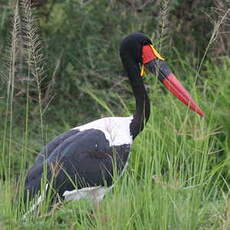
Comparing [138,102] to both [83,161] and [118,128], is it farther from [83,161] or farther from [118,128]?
[83,161]

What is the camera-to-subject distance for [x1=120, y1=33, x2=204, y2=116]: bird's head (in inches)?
202

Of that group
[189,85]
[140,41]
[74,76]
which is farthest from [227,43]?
[140,41]

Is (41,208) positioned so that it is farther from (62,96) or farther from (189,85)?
(62,96)

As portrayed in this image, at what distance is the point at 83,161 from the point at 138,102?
0.63m

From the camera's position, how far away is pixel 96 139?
4.85 meters

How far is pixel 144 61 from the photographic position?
525 centimetres

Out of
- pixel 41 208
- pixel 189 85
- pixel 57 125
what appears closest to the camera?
pixel 41 208

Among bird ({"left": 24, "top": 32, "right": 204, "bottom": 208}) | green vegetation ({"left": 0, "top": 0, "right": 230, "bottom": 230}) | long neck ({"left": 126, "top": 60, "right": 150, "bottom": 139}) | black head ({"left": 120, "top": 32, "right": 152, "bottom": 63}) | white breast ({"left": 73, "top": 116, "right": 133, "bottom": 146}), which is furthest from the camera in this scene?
green vegetation ({"left": 0, "top": 0, "right": 230, "bottom": 230})

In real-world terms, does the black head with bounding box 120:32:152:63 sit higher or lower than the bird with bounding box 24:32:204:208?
higher

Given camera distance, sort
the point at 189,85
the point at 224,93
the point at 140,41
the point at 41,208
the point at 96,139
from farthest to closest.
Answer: the point at 189,85 < the point at 224,93 < the point at 140,41 < the point at 96,139 < the point at 41,208

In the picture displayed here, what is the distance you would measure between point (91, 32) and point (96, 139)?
234cm

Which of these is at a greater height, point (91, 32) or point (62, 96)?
point (91, 32)

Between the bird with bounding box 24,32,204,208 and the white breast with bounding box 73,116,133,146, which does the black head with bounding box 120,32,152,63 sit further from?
the white breast with bounding box 73,116,133,146

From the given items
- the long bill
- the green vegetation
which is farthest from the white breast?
the long bill
